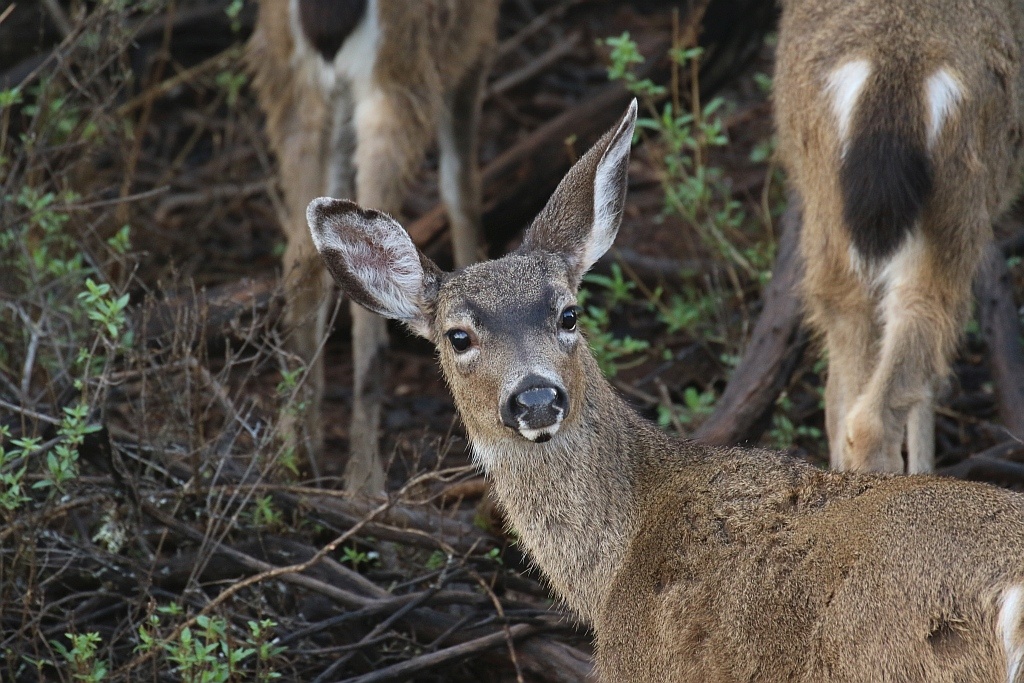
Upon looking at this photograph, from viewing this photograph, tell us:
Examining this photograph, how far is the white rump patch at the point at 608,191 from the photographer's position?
427 cm

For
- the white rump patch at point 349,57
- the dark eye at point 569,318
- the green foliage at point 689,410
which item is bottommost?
the green foliage at point 689,410

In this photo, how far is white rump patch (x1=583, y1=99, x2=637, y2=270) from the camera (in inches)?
168

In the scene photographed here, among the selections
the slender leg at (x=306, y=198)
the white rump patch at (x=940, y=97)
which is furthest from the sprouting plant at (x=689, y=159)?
the white rump patch at (x=940, y=97)

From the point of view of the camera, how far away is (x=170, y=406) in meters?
5.16

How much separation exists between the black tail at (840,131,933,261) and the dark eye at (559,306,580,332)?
1075 mm

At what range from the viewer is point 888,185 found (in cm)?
450

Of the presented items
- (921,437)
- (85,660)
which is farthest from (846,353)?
(85,660)

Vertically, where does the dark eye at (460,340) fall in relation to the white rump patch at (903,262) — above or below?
below

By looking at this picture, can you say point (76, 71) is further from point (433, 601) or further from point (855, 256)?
point (855, 256)

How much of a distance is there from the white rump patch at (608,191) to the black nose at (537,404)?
0.69m

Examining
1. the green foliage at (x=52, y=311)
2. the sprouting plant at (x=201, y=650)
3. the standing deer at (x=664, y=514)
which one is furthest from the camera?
the green foliage at (x=52, y=311)

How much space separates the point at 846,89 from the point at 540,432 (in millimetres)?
1730

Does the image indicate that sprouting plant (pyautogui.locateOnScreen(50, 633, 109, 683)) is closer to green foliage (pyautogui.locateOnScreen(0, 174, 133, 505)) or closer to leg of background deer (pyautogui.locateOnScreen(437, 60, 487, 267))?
green foliage (pyautogui.locateOnScreen(0, 174, 133, 505))

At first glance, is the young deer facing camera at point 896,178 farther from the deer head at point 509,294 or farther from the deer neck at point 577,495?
the deer neck at point 577,495
